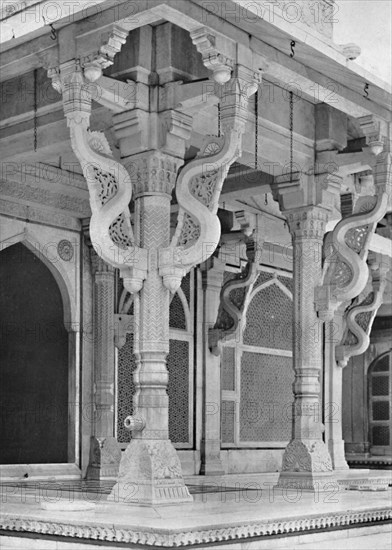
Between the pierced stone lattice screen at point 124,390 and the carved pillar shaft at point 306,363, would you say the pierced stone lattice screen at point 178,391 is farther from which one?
the carved pillar shaft at point 306,363

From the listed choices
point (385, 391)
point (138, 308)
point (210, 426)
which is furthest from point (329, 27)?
point (385, 391)

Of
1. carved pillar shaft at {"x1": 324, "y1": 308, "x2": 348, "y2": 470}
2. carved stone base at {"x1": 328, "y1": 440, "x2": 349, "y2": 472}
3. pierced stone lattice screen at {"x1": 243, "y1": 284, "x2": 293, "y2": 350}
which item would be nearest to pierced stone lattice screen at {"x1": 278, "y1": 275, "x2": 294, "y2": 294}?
pierced stone lattice screen at {"x1": 243, "y1": 284, "x2": 293, "y2": 350}

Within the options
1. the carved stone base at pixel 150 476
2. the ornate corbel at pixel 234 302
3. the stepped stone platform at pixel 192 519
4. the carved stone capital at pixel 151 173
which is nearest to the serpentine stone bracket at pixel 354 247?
the stepped stone platform at pixel 192 519

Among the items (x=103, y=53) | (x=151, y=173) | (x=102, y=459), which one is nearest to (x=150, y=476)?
(x=151, y=173)

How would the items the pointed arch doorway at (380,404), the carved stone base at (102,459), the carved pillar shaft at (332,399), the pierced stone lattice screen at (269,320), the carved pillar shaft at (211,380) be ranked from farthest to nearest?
1. the pointed arch doorway at (380,404)
2. the carved pillar shaft at (332,399)
3. the pierced stone lattice screen at (269,320)
4. the carved pillar shaft at (211,380)
5. the carved stone base at (102,459)

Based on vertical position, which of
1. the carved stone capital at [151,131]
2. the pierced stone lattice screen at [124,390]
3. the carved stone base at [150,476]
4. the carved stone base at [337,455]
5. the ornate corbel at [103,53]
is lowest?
the carved stone base at [337,455]

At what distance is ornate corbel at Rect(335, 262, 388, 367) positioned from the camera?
11078mm

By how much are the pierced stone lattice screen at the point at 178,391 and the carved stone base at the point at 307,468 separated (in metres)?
2.69

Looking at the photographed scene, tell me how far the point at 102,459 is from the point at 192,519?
13.3 feet

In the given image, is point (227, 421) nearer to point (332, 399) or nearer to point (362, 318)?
point (332, 399)

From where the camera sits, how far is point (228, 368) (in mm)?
10758

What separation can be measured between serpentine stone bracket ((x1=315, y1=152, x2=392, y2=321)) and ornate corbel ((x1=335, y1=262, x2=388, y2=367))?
3.50 metres

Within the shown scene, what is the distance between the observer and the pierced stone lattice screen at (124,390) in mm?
9470

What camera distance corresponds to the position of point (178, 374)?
1012 centimetres
